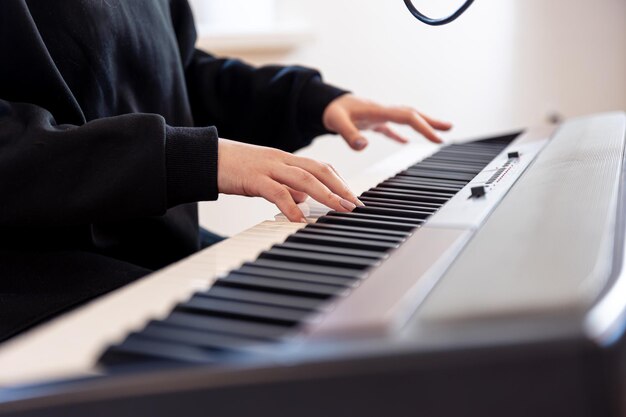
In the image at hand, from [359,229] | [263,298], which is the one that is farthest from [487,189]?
[263,298]

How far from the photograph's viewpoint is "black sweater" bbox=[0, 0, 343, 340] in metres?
0.85

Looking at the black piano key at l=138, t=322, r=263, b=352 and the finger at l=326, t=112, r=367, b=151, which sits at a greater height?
the black piano key at l=138, t=322, r=263, b=352

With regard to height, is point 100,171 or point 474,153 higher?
point 100,171

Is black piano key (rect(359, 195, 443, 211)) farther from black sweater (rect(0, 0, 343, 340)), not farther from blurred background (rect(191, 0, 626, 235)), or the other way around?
blurred background (rect(191, 0, 626, 235))

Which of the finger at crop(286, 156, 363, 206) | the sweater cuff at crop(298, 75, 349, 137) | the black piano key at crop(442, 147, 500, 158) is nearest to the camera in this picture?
the finger at crop(286, 156, 363, 206)

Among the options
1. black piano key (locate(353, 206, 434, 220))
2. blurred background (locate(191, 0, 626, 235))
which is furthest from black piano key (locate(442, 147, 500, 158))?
blurred background (locate(191, 0, 626, 235))

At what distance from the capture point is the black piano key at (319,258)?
647 mm

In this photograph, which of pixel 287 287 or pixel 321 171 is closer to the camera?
pixel 287 287

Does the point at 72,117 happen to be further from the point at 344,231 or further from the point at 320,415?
the point at 320,415

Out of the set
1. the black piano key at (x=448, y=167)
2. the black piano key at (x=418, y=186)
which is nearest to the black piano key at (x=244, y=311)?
the black piano key at (x=418, y=186)

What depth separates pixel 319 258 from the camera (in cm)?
67

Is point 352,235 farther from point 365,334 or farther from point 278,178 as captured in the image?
point 365,334

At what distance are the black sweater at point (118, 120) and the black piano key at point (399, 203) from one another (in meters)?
0.17

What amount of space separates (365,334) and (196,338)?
0.10 meters
